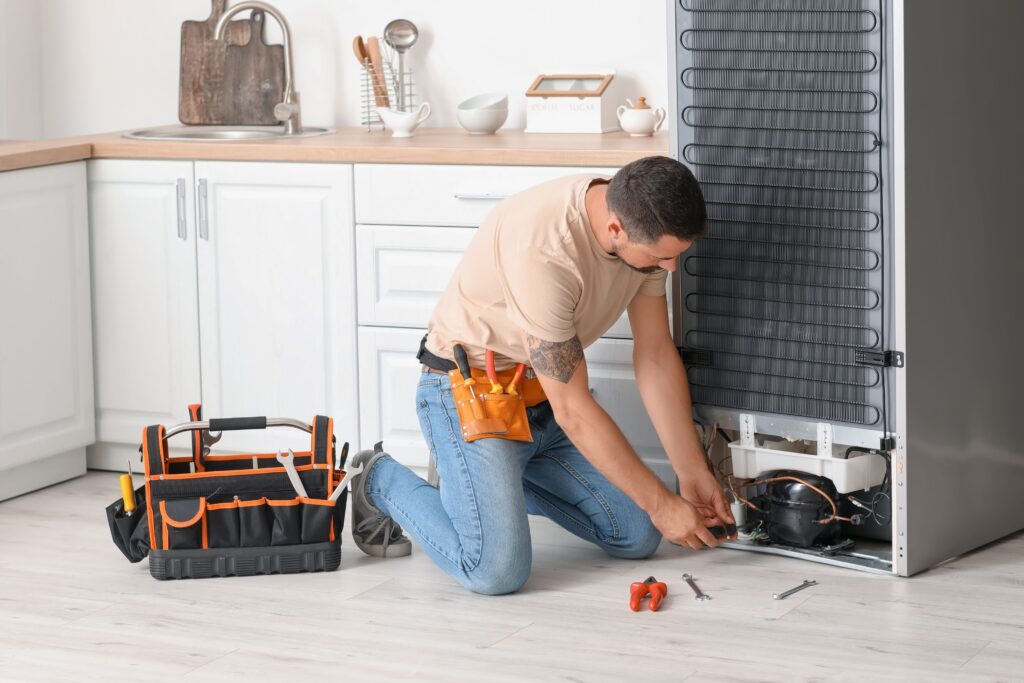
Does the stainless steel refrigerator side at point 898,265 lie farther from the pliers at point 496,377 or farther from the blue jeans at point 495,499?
the pliers at point 496,377

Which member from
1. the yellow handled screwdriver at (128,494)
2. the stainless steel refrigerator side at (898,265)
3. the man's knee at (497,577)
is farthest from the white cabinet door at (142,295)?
the stainless steel refrigerator side at (898,265)

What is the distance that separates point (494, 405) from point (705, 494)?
47cm

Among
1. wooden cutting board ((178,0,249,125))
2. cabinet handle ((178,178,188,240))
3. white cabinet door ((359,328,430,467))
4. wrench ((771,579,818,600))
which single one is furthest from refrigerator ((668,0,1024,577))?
wooden cutting board ((178,0,249,125))

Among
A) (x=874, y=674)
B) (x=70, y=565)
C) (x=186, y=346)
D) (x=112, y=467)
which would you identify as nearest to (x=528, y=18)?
(x=186, y=346)

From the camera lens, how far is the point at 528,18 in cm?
393

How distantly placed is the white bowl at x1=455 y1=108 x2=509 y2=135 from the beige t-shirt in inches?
34.3

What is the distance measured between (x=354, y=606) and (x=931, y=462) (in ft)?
3.71

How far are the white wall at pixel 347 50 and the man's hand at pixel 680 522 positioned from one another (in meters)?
1.37

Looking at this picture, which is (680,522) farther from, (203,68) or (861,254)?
(203,68)

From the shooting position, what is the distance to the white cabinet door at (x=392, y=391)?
11.5ft

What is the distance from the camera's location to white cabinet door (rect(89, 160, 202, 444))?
3.66m

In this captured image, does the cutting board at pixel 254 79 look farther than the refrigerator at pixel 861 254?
Yes

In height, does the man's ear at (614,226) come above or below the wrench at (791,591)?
above

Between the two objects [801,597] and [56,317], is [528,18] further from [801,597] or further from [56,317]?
[801,597]
